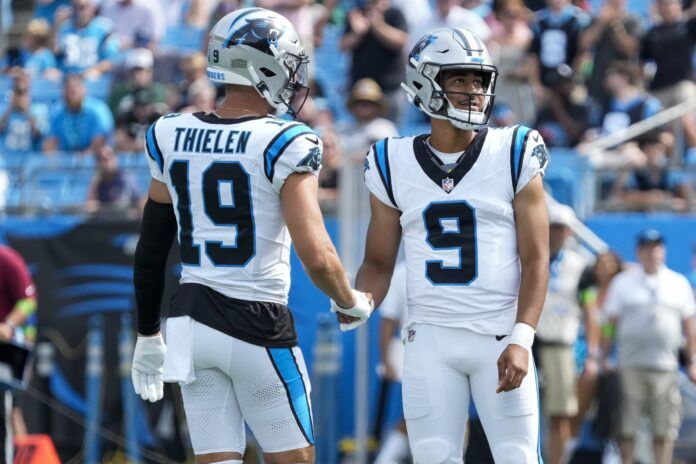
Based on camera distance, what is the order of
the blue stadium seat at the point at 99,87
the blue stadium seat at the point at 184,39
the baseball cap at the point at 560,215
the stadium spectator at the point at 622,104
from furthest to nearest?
1. the blue stadium seat at the point at 184,39
2. the blue stadium seat at the point at 99,87
3. the stadium spectator at the point at 622,104
4. the baseball cap at the point at 560,215

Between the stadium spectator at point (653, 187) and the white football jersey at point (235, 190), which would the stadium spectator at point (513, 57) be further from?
the white football jersey at point (235, 190)

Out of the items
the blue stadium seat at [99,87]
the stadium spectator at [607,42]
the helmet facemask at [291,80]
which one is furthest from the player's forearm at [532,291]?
the blue stadium seat at [99,87]

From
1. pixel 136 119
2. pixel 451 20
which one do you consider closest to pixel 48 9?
pixel 136 119

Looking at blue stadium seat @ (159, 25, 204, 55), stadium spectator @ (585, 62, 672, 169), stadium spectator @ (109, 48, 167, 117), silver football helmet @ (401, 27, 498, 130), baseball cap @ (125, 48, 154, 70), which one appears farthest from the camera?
blue stadium seat @ (159, 25, 204, 55)

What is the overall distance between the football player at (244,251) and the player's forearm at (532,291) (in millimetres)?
644

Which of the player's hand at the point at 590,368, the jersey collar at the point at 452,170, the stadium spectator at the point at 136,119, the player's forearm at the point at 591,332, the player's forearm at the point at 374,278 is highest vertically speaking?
the jersey collar at the point at 452,170

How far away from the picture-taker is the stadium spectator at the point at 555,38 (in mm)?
11766

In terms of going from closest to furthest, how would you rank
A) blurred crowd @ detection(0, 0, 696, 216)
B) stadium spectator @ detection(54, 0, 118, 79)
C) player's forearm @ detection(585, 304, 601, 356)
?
player's forearm @ detection(585, 304, 601, 356) < blurred crowd @ detection(0, 0, 696, 216) < stadium spectator @ detection(54, 0, 118, 79)

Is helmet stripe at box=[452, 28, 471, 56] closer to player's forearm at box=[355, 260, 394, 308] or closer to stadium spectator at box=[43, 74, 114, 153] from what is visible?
player's forearm at box=[355, 260, 394, 308]

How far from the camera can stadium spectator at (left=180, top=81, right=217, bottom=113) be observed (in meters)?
11.4

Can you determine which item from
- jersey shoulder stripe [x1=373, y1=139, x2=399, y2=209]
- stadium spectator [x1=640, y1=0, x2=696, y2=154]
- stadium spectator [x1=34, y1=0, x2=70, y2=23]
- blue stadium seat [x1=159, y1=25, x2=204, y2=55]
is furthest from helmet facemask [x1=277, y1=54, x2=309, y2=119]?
stadium spectator [x1=34, y1=0, x2=70, y2=23]

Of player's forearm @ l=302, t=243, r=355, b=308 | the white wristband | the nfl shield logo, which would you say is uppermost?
the nfl shield logo

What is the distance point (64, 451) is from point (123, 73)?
165 inches

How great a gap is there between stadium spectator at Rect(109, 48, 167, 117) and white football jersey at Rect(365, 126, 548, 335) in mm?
7071
